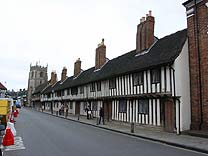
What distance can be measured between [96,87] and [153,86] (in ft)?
41.7

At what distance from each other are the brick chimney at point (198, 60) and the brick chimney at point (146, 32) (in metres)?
6.02

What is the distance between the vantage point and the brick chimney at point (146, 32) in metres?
23.7

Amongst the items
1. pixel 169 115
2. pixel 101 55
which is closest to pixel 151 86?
pixel 169 115

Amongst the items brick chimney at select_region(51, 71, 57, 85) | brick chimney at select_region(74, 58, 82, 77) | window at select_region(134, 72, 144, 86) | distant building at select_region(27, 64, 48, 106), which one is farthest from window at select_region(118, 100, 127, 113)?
distant building at select_region(27, 64, 48, 106)

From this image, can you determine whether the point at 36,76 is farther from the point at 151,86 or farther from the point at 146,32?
the point at 151,86

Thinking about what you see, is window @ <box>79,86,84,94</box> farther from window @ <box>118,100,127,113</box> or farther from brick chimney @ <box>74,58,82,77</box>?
window @ <box>118,100,127,113</box>

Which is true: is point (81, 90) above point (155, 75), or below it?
below

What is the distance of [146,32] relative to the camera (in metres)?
23.8

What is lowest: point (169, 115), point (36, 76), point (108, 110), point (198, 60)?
point (108, 110)

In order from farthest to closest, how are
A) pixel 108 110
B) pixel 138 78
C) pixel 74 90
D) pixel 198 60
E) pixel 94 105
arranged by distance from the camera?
pixel 74 90, pixel 94 105, pixel 108 110, pixel 138 78, pixel 198 60

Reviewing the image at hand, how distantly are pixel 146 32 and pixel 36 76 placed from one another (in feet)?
288

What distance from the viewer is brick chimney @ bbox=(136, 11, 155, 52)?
23.7m

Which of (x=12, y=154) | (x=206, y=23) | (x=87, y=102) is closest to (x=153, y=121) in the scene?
(x=206, y=23)

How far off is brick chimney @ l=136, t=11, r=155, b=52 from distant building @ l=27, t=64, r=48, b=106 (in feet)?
281
